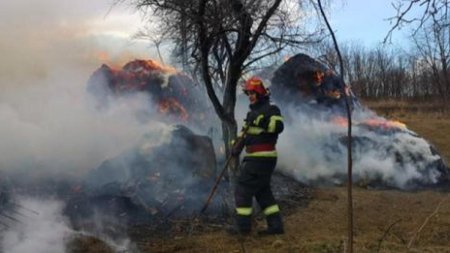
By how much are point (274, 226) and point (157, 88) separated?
19.5 feet

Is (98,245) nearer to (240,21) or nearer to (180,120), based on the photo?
(240,21)

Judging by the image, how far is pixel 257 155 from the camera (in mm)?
7434

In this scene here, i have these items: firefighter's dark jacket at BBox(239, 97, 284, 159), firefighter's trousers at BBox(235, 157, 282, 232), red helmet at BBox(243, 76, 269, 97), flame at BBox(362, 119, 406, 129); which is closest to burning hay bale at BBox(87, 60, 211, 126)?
flame at BBox(362, 119, 406, 129)

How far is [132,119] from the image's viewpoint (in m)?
11.0

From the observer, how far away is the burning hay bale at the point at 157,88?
39.2ft

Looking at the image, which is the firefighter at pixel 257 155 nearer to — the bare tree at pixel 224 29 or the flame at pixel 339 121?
the bare tree at pixel 224 29

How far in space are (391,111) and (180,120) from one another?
20813mm

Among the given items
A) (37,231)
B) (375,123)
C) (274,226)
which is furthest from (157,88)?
(37,231)

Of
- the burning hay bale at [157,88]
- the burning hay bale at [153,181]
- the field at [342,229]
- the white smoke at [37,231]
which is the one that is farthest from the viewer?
the burning hay bale at [157,88]

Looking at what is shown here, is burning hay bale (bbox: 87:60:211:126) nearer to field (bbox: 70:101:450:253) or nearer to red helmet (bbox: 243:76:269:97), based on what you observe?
field (bbox: 70:101:450:253)

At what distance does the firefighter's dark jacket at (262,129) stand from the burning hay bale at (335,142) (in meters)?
4.59

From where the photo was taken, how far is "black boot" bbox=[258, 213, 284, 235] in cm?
754

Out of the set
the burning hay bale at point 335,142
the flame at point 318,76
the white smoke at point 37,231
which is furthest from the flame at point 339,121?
the white smoke at point 37,231

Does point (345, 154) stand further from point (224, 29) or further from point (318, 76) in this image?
point (224, 29)
